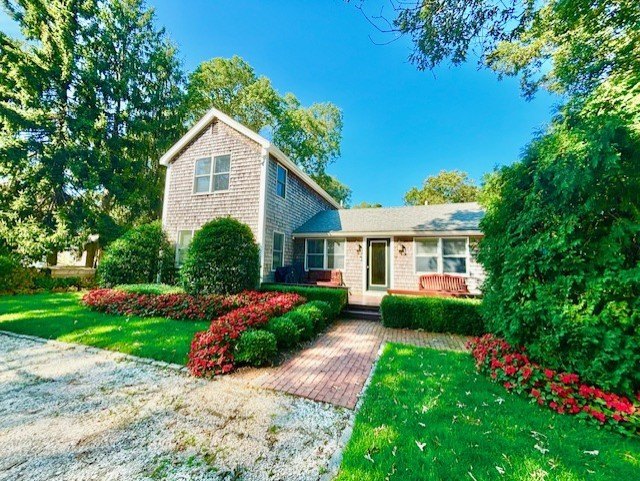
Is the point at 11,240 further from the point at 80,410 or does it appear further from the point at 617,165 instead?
the point at 617,165

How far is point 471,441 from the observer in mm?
2594

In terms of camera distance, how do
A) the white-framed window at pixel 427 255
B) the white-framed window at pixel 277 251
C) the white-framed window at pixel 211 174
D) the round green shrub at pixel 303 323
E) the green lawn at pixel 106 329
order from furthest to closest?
the white-framed window at pixel 211 174, the white-framed window at pixel 277 251, the white-framed window at pixel 427 255, the round green shrub at pixel 303 323, the green lawn at pixel 106 329

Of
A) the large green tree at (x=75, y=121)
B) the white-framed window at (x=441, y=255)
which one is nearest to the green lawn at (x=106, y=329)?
the large green tree at (x=75, y=121)

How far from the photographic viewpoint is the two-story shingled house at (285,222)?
1036 cm

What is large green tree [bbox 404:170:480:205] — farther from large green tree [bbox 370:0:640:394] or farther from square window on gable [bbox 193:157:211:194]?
large green tree [bbox 370:0:640:394]

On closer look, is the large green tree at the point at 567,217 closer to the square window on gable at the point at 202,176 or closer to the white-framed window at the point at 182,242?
the square window on gable at the point at 202,176

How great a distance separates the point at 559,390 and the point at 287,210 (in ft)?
33.6

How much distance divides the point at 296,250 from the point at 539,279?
9.72m

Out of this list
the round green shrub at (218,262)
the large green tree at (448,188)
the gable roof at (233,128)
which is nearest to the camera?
the round green shrub at (218,262)

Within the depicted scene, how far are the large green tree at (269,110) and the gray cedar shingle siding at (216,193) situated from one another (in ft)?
40.5

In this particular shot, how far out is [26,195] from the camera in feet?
44.0

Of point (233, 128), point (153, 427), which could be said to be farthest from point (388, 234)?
point (153, 427)

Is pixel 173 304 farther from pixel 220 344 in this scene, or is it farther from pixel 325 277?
pixel 325 277

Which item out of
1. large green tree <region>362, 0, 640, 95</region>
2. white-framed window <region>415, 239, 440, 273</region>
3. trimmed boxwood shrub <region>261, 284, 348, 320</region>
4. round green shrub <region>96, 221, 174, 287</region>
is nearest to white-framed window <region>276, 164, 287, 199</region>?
trimmed boxwood shrub <region>261, 284, 348, 320</region>
